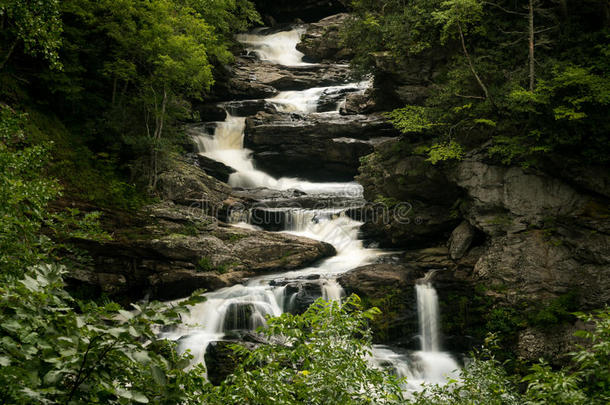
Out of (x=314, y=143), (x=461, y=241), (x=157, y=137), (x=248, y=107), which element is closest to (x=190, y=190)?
(x=157, y=137)

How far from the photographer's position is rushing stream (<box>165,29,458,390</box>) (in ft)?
33.6

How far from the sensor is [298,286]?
12.3 m

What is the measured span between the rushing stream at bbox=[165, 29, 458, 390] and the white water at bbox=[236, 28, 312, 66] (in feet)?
36.0

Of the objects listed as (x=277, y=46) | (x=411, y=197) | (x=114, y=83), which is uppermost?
(x=277, y=46)

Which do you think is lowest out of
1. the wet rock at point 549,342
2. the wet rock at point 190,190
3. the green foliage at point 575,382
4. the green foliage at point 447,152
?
the green foliage at point 575,382

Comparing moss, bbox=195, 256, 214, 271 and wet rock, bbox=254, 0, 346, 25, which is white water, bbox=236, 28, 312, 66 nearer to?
wet rock, bbox=254, 0, 346, 25

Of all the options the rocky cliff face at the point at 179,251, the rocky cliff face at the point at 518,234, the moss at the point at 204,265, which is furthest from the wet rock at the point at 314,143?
the moss at the point at 204,265

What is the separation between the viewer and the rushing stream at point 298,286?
10.2 metres

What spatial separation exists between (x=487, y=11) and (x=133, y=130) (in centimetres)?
1431

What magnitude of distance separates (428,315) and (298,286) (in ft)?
12.9

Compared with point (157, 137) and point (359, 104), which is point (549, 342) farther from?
point (359, 104)

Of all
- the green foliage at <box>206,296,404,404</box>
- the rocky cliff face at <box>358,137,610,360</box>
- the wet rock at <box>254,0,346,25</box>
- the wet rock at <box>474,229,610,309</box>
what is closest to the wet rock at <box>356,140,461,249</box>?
the rocky cliff face at <box>358,137,610,360</box>

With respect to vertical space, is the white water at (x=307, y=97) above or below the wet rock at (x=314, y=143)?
above

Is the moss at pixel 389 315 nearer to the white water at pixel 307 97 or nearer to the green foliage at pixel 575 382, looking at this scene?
the green foliage at pixel 575 382
